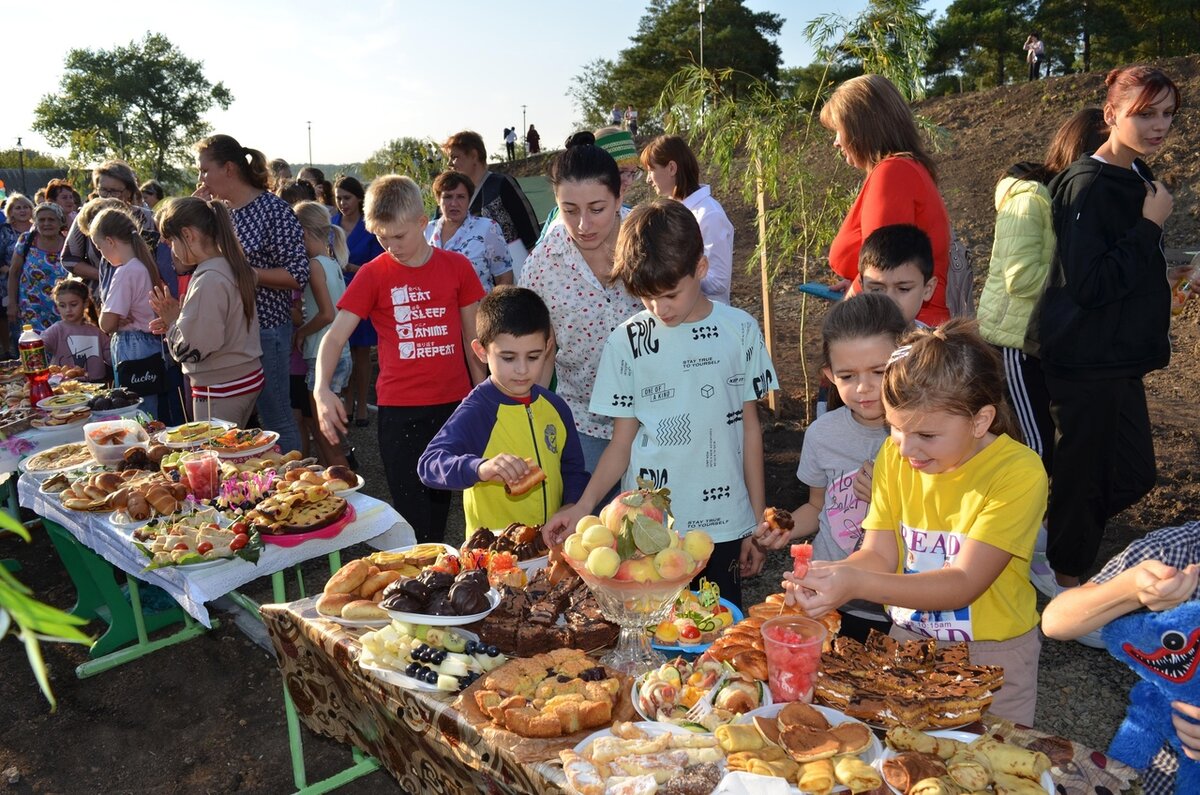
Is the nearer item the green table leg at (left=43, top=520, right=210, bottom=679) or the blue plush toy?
the blue plush toy

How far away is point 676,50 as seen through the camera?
38531mm

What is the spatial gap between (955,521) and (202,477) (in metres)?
2.79

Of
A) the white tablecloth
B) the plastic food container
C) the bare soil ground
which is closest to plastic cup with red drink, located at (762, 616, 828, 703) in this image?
the white tablecloth

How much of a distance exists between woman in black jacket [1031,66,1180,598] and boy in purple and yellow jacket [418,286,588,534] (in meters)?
2.25

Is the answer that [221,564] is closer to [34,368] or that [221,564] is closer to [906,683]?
[906,683]

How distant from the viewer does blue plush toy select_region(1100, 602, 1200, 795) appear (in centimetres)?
154

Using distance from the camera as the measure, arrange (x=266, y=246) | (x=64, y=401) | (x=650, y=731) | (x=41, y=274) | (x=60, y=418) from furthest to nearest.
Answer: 1. (x=41, y=274)
2. (x=266, y=246)
3. (x=64, y=401)
4. (x=60, y=418)
5. (x=650, y=731)

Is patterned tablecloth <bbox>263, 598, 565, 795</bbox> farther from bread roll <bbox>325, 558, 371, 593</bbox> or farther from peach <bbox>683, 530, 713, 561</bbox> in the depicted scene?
peach <bbox>683, 530, 713, 561</bbox>

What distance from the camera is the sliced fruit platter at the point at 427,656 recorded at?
80.0 inches

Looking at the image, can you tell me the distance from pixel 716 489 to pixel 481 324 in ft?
3.27

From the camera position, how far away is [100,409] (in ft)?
15.4

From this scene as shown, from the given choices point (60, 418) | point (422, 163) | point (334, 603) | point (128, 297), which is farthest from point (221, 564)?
point (422, 163)

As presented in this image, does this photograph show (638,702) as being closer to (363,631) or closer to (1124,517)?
(363,631)

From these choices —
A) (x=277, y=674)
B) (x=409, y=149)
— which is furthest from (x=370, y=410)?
(x=409, y=149)
